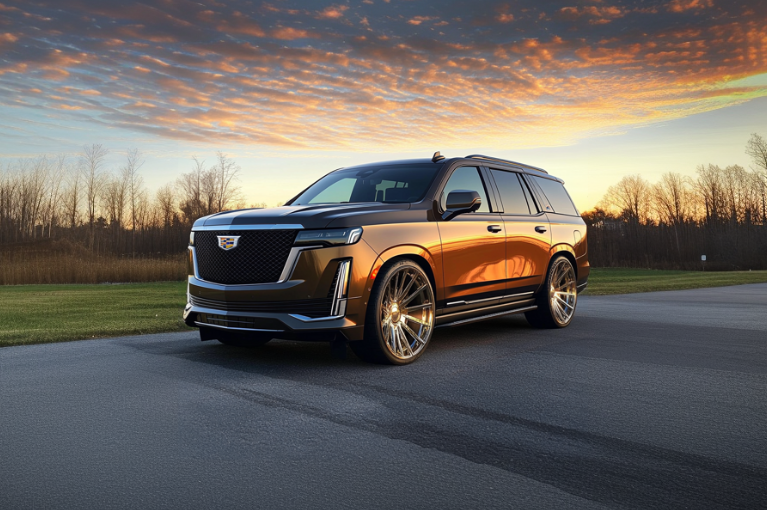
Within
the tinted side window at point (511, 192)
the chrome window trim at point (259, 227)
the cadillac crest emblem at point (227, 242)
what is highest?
the tinted side window at point (511, 192)

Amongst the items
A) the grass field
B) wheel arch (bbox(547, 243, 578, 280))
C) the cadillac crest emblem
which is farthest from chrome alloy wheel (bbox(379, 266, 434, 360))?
the grass field

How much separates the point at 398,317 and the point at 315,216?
1343mm

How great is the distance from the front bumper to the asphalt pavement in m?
0.44

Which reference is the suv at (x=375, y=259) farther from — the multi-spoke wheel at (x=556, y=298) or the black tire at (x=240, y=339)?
the multi-spoke wheel at (x=556, y=298)

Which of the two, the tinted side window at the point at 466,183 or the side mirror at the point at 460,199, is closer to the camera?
the side mirror at the point at 460,199

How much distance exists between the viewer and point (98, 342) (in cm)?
793

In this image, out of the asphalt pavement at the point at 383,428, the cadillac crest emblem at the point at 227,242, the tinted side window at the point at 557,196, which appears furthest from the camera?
the tinted side window at the point at 557,196

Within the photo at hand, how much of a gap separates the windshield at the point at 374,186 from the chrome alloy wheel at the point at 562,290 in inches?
110

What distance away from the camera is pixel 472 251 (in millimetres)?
7344

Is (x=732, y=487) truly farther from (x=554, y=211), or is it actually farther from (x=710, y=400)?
(x=554, y=211)

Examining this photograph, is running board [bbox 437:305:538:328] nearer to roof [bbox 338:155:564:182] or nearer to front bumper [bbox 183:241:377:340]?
front bumper [bbox 183:241:377:340]

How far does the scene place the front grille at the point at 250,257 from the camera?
5.98 metres

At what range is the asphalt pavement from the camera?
10.2ft

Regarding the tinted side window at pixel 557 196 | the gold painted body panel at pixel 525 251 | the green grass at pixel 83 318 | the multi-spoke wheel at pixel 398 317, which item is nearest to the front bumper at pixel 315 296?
the multi-spoke wheel at pixel 398 317
